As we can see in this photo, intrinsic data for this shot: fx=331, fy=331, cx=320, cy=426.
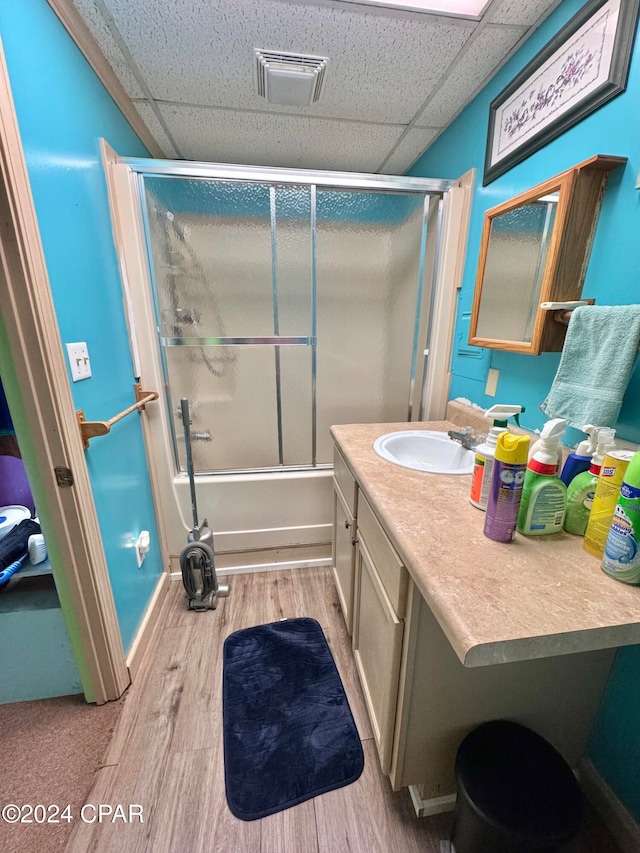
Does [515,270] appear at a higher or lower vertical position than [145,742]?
higher

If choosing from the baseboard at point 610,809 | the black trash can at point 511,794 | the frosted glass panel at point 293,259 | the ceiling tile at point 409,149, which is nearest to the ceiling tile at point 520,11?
the ceiling tile at point 409,149

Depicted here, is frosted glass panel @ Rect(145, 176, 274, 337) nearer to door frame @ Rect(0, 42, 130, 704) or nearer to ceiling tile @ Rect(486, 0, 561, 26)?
door frame @ Rect(0, 42, 130, 704)

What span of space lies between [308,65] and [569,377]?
4.57 feet

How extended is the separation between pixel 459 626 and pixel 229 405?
Answer: 65.0 inches

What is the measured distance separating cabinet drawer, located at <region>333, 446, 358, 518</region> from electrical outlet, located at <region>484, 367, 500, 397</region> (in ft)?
2.19

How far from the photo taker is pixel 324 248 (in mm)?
1773

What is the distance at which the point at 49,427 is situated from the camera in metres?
0.92

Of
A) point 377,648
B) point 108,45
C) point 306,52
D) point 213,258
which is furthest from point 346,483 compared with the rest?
point 108,45

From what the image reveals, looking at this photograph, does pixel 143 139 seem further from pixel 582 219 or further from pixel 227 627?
pixel 227 627

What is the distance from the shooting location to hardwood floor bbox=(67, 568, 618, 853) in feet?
2.85

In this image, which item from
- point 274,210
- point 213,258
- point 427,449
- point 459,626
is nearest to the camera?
point 459,626

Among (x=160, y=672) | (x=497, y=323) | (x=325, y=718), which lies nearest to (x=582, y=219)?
(x=497, y=323)

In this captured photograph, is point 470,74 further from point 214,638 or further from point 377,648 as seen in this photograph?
point 214,638

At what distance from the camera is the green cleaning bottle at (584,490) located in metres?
0.72
